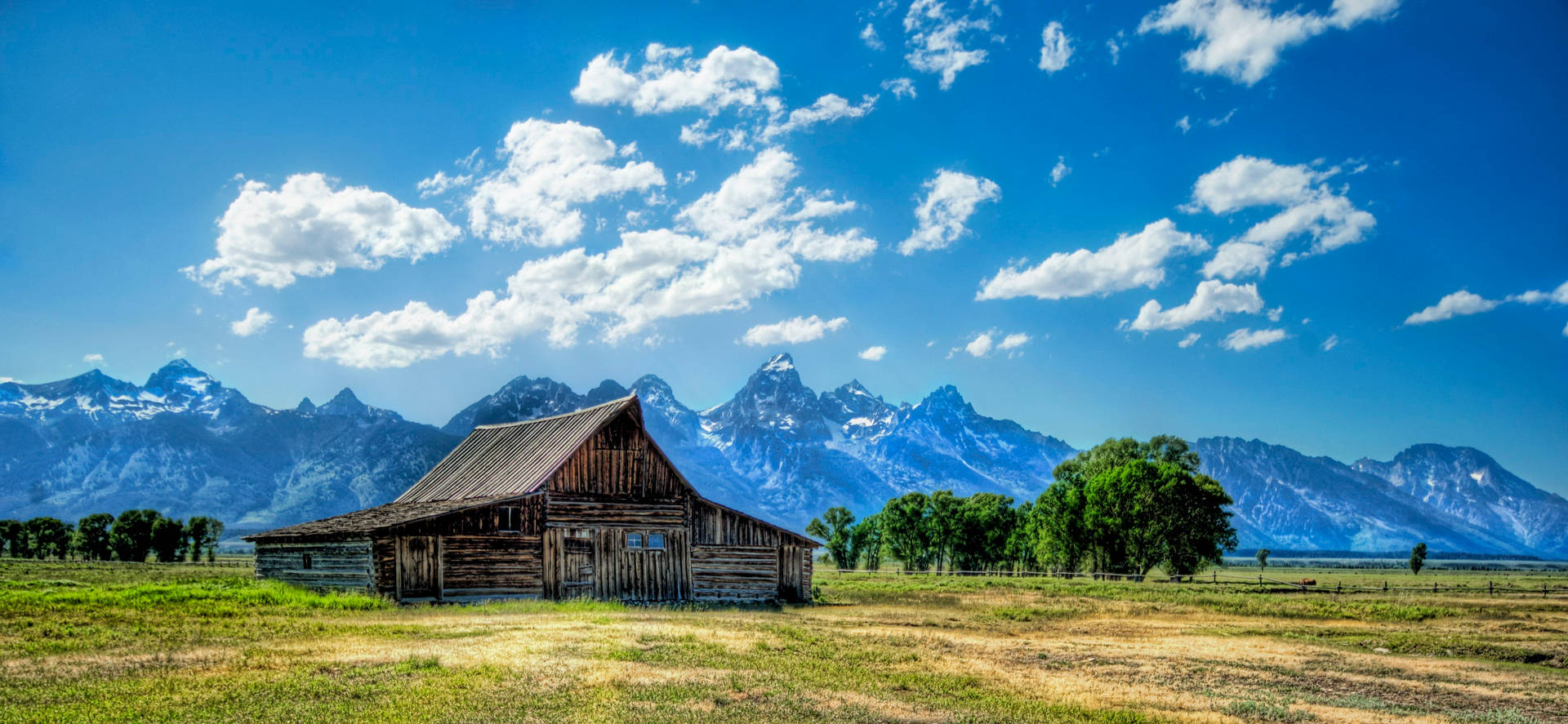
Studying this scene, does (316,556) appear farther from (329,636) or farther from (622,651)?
(622,651)

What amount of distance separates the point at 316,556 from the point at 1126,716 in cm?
3388

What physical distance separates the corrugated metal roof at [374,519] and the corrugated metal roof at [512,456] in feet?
3.55

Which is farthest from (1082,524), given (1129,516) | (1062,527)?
(1129,516)

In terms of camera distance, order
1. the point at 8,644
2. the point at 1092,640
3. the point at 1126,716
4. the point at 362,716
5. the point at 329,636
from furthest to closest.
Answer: the point at 1092,640 < the point at 329,636 < the point at 8,644 < the point at 1126,716 < the point at 362,716

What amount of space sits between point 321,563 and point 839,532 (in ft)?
244

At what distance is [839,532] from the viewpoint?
107m

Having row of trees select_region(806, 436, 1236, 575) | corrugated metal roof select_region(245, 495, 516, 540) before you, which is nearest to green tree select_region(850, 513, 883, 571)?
row of trees select_region(806, 436, 1236, 575)

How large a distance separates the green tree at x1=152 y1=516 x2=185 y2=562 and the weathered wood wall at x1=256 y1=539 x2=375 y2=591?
198 ft

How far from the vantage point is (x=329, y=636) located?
72.8 ft

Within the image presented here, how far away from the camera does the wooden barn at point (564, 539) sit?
3522 centimetres

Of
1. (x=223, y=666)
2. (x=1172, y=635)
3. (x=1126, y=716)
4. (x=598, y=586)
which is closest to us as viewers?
(x=1126, y=716)

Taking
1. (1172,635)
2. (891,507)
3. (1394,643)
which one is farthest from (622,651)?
(891,507)

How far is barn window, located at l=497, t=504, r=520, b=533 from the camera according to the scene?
121 ft

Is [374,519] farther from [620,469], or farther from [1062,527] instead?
[1062,527]
